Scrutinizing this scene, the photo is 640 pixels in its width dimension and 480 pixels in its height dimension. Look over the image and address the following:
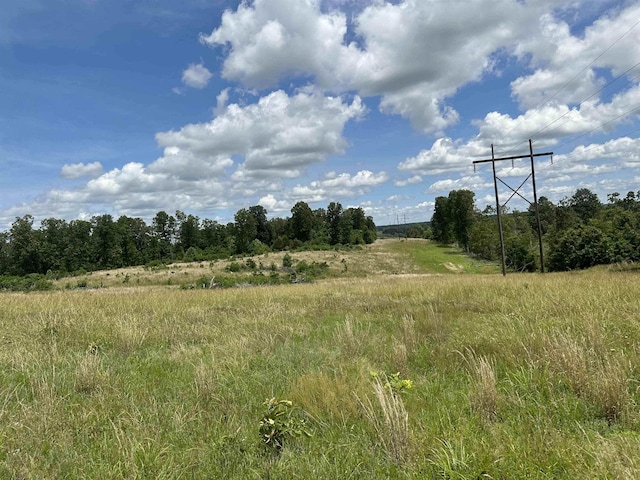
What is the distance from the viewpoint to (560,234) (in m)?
44.0

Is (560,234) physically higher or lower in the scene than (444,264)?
higher

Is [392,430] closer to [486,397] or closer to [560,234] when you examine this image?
[486,397]

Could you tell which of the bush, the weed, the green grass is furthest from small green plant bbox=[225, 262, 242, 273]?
the weed

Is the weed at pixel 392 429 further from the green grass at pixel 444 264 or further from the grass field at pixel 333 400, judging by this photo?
the green grass at pixel 444 264

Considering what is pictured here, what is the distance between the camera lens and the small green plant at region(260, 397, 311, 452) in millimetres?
3426

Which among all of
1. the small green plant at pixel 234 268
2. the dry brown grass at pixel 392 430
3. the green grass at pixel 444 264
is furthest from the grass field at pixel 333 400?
the green grass at pixel 444 264

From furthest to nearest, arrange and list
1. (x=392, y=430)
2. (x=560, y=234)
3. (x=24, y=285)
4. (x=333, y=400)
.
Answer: (x=24, y=285) < (x=560, y=234) < (x=333, y=400) < (x=392, y=430)

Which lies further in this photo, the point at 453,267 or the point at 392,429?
the point at 453,267

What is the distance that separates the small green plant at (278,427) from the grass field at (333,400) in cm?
3

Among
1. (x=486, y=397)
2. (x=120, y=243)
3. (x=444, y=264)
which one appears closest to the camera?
(x=486, y=397)

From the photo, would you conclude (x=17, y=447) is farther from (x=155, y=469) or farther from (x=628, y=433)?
(x=628, y=433)

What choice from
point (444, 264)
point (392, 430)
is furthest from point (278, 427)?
point (444, 264)

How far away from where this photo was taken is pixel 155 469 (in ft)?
9.96

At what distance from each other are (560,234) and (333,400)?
4925 centimetres
